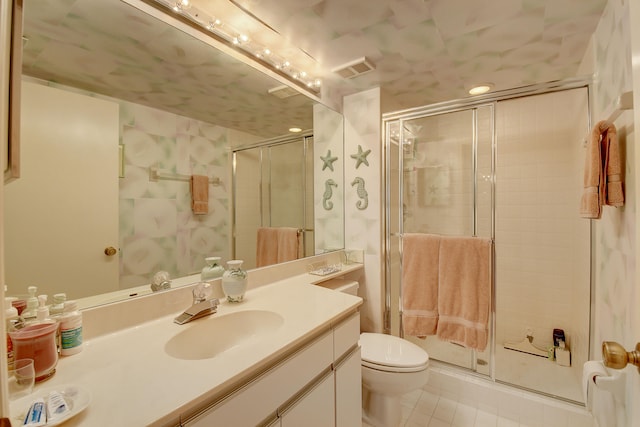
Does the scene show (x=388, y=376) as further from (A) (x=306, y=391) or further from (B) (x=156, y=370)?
(B) (x=156, y=370)

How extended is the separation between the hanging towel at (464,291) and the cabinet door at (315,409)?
1055 millimetres

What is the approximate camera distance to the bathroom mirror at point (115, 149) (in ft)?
2.80

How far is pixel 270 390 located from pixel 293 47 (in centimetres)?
172

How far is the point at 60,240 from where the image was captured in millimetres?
896

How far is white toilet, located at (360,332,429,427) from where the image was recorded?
4.66ft

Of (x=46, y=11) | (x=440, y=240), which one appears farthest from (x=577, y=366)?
(x=46, y=11)

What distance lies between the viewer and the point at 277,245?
66.0 inches

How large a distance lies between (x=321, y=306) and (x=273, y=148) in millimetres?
1009

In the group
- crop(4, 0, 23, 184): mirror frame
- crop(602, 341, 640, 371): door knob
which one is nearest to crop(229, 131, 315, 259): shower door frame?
crop(4, 0, 23, 184): mirror frame

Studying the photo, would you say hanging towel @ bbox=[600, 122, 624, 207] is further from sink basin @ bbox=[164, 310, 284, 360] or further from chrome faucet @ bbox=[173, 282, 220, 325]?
chrome faucet @ bbox=[173, 282, 220, 325]

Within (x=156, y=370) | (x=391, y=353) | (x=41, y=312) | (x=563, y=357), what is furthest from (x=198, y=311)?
(x=563, y=357)

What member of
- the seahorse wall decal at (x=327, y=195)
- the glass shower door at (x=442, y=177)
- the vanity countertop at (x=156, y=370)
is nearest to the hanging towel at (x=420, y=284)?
the glass shower door at (x=442, y=177)

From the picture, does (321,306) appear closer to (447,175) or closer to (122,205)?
(122,205)

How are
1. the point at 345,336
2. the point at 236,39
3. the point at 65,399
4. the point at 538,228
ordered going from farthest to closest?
the point at 538,228 < the point at 236,39 < the point at 345,336 < the point at 65,399
